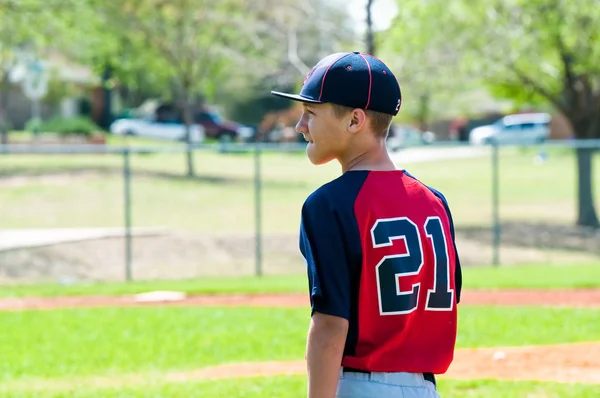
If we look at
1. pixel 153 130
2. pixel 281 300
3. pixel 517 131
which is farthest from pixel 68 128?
pixel 281 300

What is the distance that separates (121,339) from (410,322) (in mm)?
6640

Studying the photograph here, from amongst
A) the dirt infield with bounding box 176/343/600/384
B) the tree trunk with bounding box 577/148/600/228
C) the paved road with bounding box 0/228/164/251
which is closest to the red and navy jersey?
the dirt infield with bounding box 176/343/600/384

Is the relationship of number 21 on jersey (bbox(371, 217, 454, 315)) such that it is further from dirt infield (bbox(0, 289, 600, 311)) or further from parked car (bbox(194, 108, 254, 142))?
parked car (bbox(194, 108, 254, 142))

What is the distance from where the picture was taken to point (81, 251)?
17781 millimetres

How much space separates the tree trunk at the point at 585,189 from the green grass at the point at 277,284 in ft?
16.1

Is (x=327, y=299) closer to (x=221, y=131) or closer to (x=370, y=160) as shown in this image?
(x=370, y=160)

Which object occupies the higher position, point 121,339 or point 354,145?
point 354,145

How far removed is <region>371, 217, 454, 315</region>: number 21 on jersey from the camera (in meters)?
2.64

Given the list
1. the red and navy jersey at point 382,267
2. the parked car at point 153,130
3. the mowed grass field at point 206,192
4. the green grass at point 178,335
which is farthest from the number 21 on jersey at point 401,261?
the parked car at point 153,130

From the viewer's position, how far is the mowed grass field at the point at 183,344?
6551 mm

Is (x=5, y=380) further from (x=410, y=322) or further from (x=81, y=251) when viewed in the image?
(x=81, y=251)

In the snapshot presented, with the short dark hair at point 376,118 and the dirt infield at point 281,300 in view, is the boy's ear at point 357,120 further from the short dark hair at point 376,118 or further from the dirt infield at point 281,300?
the dirt infield at point 281,300

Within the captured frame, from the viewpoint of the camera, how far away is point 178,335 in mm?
9211

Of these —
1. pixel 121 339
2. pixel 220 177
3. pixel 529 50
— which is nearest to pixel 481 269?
pixel 529 50
